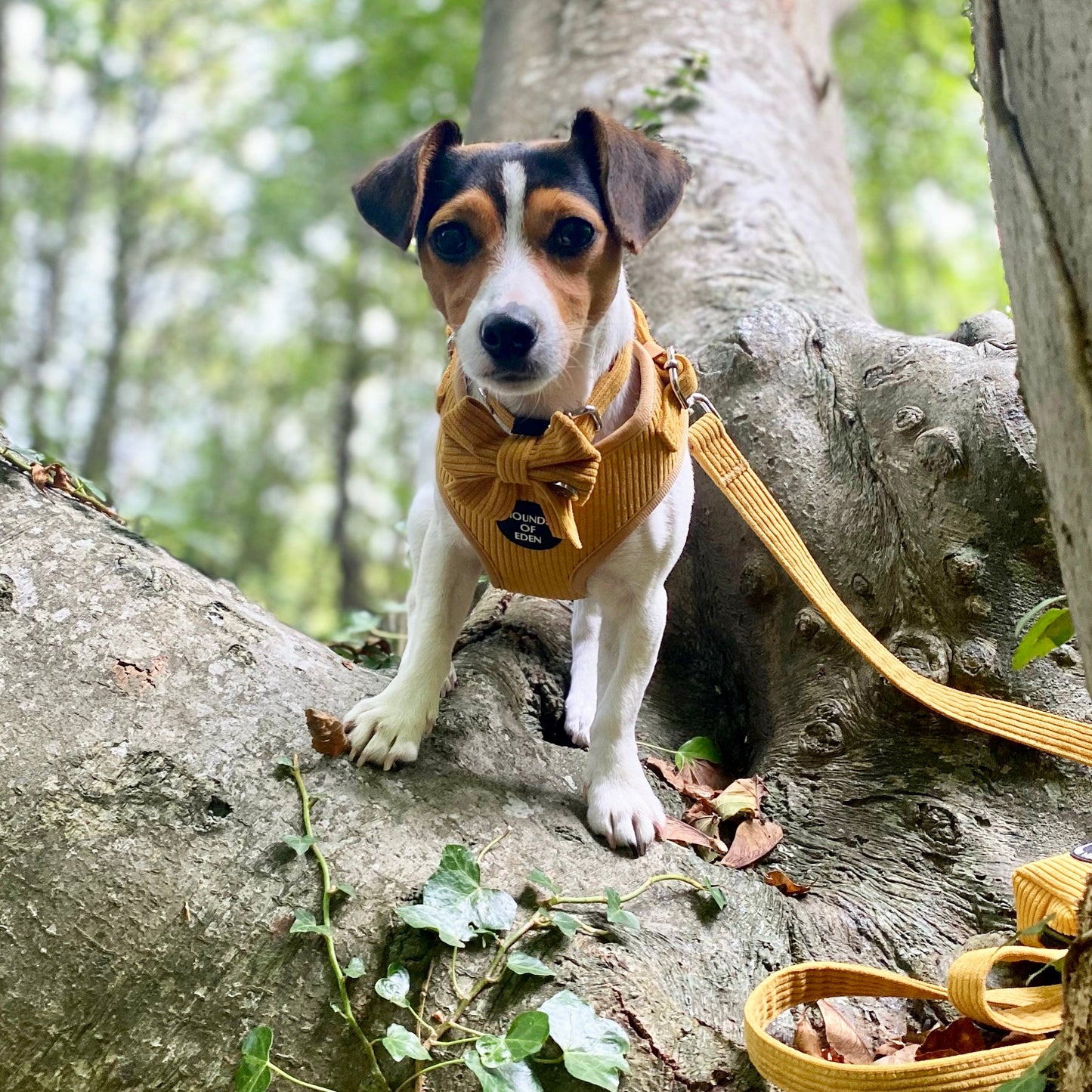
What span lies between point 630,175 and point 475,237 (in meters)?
0.41

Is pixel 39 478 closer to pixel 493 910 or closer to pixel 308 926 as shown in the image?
pixel 308 926

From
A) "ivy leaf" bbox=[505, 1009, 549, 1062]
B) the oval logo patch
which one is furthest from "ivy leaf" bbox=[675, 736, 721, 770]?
"ivy leaf" bbox=[505, 1009, 549, 1062]

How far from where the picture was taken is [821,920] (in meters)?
2.14

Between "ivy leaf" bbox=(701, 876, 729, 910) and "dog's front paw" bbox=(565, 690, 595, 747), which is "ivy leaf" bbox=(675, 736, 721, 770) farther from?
"ivy leaf" bbox=(701, 876, 729, 910)

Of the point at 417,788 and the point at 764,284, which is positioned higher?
the point at 764,284

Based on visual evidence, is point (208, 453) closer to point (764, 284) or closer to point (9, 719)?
point (764, 284)

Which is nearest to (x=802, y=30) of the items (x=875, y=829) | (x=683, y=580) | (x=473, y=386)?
(x=683, y=580)

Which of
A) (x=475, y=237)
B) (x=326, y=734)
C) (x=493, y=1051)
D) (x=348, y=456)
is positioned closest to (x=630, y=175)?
(x=475, y=237)

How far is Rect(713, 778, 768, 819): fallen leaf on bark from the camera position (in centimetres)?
245

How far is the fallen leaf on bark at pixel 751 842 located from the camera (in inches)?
90.8

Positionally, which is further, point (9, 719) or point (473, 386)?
point (473, 386)

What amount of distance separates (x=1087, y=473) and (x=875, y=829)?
147cm

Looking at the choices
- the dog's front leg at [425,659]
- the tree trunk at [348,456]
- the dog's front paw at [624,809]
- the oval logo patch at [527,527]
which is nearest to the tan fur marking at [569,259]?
the oval logo patch at [527,527]

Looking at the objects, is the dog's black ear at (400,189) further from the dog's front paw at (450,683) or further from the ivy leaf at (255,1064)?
the ivy leaf at (255,1064)
